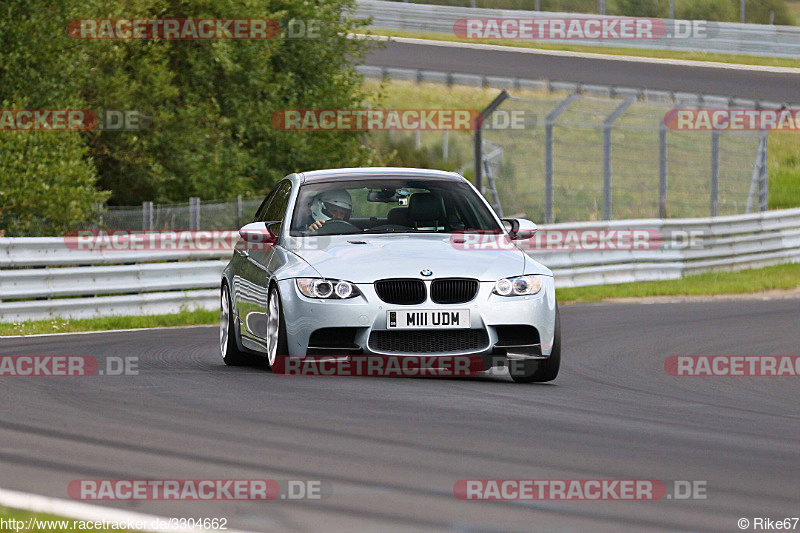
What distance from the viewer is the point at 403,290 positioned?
9820mm

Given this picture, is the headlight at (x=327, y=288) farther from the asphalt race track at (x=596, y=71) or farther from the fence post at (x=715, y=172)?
the asphalt race track at (x=596, y=71)

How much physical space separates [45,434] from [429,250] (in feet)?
11.6

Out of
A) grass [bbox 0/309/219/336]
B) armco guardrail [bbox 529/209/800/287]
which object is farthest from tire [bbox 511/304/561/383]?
armco guardrail [bbox 529/209/800/287]

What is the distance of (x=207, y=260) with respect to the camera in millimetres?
18516

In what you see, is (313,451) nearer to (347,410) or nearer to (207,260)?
(347,410)

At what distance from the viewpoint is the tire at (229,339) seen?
38.7ft

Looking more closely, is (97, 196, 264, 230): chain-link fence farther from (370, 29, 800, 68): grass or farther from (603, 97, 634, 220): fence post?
(370, 29, 800, 68): grass

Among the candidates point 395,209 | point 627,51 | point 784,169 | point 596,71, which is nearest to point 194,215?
point 395,209

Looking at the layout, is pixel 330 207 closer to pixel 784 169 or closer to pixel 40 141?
pixel 40 141

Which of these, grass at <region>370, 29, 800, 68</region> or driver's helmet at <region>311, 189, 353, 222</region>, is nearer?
driver's helmet at <region>311, 189, 353, 222</region>

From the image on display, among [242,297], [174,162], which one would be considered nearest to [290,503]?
[242,297]

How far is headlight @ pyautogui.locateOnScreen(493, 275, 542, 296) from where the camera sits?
9.89m

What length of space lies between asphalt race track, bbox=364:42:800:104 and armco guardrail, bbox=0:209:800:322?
1414cm

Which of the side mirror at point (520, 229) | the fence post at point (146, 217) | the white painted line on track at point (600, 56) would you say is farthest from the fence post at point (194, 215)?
the white painted line on track at point (600, 56)
